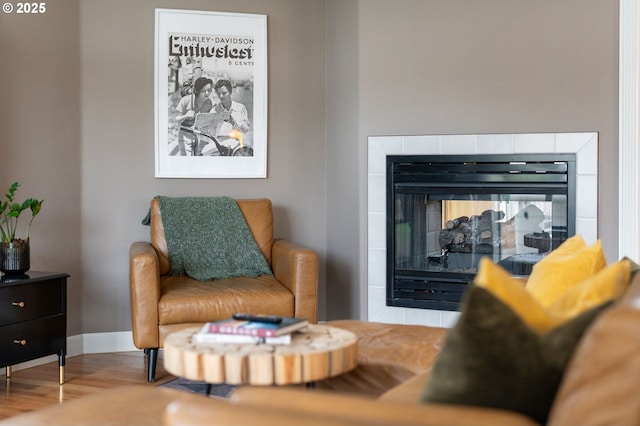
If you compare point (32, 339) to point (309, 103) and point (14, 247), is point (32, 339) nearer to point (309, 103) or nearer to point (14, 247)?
point (14, 247)

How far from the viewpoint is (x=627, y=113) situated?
4094 mm

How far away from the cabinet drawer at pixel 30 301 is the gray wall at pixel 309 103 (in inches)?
20.1

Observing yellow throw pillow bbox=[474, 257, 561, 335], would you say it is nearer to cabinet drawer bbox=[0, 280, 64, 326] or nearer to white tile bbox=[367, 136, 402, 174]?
cabinet drawer bbox=[0, 280, 64, 326]

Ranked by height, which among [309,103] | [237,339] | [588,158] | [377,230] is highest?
[309,103]

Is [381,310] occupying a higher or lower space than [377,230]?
lower

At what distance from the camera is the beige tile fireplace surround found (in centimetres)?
424

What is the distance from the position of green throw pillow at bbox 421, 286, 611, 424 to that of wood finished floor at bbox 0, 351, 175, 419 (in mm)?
2662

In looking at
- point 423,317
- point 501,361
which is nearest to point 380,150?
point 423,317

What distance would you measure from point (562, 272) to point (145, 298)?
Answer: 234 cm

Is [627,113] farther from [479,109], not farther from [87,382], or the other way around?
→ [87,382]

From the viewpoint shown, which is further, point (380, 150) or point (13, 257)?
point (380, 150)

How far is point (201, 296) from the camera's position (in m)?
3.91

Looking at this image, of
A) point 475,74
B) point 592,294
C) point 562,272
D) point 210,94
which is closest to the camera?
point 592,294

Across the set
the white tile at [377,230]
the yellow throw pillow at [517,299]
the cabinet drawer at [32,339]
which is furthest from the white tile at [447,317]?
the yellow throw pillow at [517,299]
